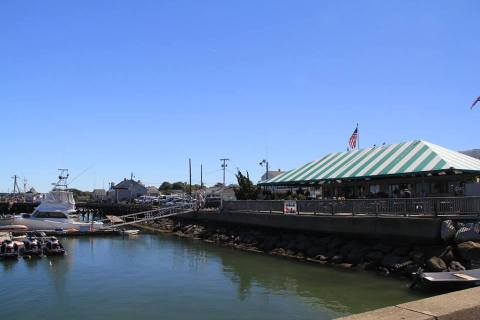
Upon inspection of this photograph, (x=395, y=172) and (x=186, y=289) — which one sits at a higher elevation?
(x=395, y=172)

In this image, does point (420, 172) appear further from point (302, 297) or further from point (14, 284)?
point (14, 284)

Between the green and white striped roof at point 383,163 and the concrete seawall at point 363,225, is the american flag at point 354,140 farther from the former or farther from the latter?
the concrete seawall at point 363,225

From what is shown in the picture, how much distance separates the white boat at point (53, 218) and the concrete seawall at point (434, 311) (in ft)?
154

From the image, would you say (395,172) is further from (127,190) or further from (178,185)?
(178,185)

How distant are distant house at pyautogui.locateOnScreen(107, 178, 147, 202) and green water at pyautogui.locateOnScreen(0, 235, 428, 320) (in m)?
95.5

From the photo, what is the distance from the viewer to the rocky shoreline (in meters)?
21.9

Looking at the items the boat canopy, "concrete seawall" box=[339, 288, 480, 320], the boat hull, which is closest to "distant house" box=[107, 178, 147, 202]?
the boat canopy

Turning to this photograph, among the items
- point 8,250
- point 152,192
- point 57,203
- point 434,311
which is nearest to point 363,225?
point 8,250

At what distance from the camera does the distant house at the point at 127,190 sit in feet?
424

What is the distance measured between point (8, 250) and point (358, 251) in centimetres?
2232

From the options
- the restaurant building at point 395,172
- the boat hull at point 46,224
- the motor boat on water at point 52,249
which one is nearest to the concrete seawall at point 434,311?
the restaurant building at point 395,172

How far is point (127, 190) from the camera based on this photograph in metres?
132

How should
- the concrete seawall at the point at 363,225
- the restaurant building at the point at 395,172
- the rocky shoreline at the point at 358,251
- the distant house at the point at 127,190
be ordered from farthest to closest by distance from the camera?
the distant house at the point at 127,190 → the restaurant building at the point at 395,172 → the concrete seawall at the point at 363,225 → the rocky shoreline at the point at 358,251

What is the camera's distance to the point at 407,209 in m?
26.5
